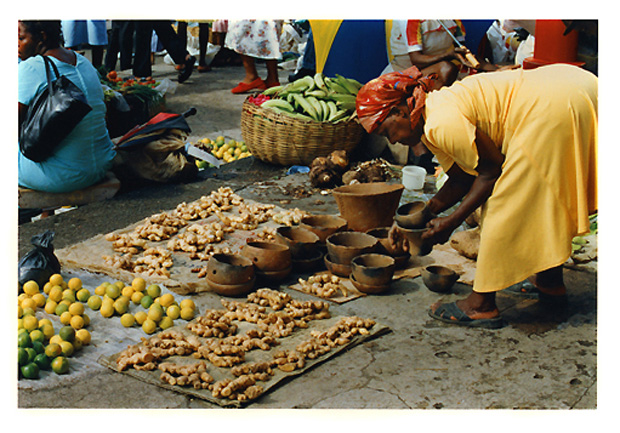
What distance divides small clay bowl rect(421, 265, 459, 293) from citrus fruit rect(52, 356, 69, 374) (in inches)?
88.6

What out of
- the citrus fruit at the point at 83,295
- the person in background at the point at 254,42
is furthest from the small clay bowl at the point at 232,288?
the person in background at the point at 254,42

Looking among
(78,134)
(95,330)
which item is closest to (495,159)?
(95,330)

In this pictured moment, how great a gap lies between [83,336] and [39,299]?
0.60 meters

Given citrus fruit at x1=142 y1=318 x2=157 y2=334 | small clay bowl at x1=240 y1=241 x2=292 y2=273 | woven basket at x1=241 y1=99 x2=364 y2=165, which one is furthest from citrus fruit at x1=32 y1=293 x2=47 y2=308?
woven basket at x1=241 y1=99 x2=364 y2=165

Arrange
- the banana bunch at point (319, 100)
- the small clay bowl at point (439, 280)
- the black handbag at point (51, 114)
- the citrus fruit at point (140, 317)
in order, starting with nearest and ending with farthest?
the citrus fruit at point (140, 317), the small clay bowl at point (439, 280), the black handbag at point (51, 114), the banana bunch at point (319, 100)

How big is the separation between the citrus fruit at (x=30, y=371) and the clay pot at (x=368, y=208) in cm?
255

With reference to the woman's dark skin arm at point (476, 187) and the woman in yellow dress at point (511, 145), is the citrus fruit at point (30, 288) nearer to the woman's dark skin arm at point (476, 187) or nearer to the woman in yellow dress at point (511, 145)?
the woman in yellow dress at point (511, 145)

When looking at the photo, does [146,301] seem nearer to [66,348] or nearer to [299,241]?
[66,348]

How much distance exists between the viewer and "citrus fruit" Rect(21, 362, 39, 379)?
3.33 m

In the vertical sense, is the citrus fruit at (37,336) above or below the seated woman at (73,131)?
below

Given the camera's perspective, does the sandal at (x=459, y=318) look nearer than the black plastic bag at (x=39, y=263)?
Yes

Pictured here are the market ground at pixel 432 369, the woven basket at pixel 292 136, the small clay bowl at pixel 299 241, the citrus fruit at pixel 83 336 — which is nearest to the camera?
the market ground at pixel 432 369

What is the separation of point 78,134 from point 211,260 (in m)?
2.15

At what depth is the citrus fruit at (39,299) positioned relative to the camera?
4.09 metres
